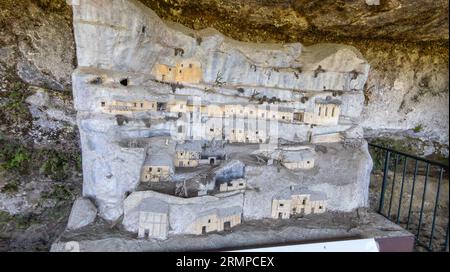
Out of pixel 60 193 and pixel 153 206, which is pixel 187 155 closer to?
pixel 153 206

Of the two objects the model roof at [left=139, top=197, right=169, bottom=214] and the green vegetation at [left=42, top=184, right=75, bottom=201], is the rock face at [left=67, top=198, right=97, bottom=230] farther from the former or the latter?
the green vegetation at [left=42, top=184, right=75, bottom=201]

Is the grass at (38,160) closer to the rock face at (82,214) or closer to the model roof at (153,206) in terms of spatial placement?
the rock face at (82,214)

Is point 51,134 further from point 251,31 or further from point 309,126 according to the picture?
point 309,126

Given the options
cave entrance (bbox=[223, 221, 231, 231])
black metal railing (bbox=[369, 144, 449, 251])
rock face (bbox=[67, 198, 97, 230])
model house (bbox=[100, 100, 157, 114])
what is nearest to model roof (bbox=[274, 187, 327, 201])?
cave entrance (bbox=[223, 221, 231, 231])

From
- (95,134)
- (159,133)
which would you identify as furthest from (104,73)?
(159,133)

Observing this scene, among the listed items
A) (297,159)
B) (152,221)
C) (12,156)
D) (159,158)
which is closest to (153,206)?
(152,221)

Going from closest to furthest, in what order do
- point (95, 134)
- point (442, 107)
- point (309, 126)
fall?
point (95, 134) → point (309, 126) → point (442, 107)

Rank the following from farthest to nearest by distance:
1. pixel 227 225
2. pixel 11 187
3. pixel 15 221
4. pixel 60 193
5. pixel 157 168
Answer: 1. pixel 60 193
2. pixel 11 187
3. pixel 15 221
4. pixel 157 168
5. pixel 227 225
